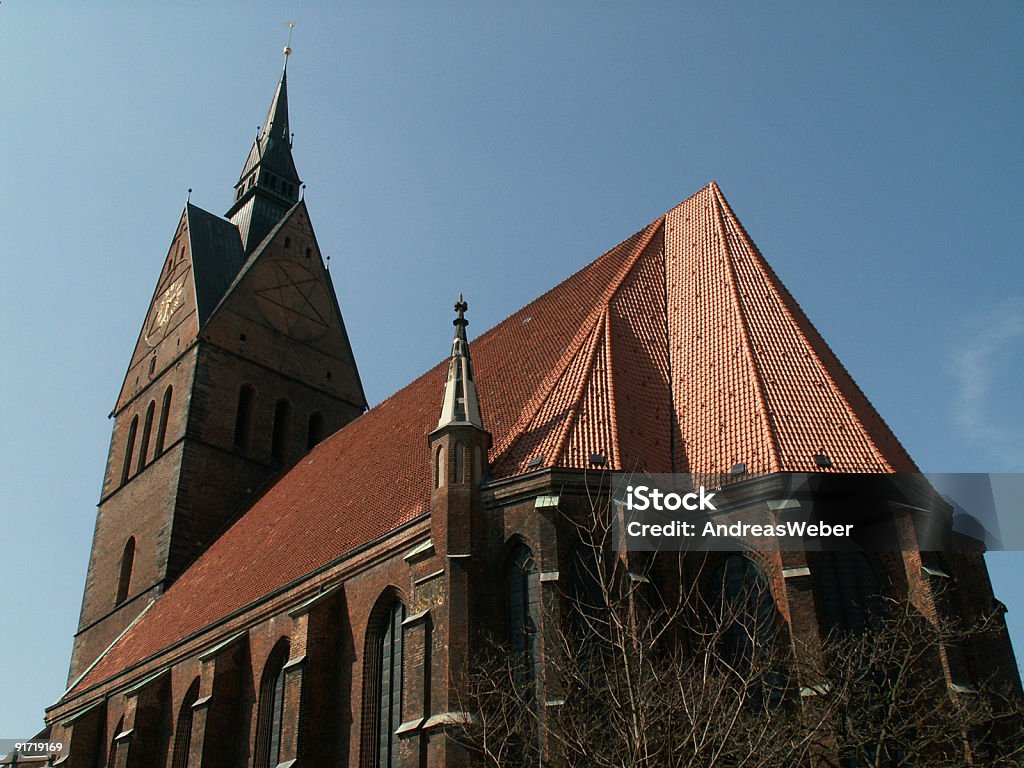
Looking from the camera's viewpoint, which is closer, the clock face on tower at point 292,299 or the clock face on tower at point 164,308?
the clock face on tower at point 292,299

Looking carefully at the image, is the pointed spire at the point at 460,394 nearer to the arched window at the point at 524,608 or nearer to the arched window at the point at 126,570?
the arched window at the point at 524,608

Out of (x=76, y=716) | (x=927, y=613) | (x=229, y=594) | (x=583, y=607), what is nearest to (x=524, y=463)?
(x=583, y=607)

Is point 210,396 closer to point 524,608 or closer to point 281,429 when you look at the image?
point 281,429

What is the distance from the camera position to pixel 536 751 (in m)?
10.9

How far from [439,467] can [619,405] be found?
2587 millimetres

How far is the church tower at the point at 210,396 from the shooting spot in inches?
966

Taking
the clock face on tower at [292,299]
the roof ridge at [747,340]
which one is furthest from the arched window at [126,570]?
the roof ridge at [747,340]

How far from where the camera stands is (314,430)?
1088 inches

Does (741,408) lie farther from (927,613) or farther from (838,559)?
(927,613)

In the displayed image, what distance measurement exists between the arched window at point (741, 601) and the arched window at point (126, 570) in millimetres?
17001

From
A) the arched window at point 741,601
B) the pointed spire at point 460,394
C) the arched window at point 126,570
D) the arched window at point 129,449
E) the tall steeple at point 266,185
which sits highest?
the tall steeple at point 266,185

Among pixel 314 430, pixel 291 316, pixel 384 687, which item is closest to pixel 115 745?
pixel 384 687

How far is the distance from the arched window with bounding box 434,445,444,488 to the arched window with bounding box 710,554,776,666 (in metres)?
3.61

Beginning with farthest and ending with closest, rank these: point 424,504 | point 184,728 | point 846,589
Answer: point 184,728
point 424,504
point 846,589
